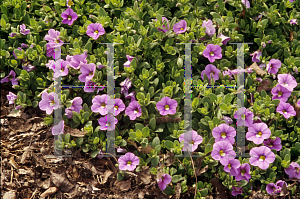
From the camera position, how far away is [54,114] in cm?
304

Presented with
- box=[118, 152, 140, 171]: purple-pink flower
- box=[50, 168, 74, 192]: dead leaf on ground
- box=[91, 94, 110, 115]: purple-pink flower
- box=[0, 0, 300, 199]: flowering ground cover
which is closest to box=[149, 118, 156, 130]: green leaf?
box=[0, 0, 300, 199]: flowering ground cover

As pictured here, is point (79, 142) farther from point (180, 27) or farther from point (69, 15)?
point (180, 27)

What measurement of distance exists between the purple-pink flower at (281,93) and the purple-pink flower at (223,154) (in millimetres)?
856

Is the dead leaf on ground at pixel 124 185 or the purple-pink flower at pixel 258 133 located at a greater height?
the purple-pink flower at pixel 258 133

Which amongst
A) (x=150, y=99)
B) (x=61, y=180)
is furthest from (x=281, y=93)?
(x=61, y=180)

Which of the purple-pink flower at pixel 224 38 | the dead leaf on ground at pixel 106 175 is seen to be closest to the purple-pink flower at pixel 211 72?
the purple-pink flower at pixel 224 38

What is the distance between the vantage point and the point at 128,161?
9.04ft

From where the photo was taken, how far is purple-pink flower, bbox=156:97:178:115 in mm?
2803

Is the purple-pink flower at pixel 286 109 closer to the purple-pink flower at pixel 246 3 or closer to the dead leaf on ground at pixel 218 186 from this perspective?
the dead leaf on ground at pixel 218 186

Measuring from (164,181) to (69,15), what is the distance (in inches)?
87.9

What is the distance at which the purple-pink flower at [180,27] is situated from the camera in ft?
10.2

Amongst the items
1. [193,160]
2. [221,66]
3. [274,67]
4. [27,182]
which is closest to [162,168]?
[193,160]

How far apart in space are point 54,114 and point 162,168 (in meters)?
1.33

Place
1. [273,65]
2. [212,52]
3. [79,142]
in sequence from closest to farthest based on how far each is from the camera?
[79,142] < [212,52] < [273,65]
